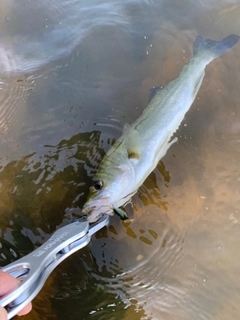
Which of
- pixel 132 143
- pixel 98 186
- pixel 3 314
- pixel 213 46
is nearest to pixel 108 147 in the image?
pixel 132 143

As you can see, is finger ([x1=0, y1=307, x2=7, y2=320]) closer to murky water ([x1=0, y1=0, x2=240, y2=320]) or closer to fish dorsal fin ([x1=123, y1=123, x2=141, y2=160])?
murky water ([x1=0, y1=0, x2=240, y2=320])

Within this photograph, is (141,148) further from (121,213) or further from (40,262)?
(40,262)

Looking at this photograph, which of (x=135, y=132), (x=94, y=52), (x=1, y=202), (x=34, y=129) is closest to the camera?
(x=135, y=132)

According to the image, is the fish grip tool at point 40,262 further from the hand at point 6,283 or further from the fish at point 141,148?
the fish at point 141,148

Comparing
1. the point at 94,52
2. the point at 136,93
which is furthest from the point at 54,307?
the point at 94,52

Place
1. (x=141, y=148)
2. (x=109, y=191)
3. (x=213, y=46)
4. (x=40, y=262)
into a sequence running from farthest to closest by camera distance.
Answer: (x=213, y=46) → (x=141, y=148) → (x=109, y=191) → (x=40, y=262)

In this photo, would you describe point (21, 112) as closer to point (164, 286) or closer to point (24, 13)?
point (24, 13)

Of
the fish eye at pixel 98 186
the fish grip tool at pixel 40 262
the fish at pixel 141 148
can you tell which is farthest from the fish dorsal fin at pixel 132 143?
the fish grip tool at pixel 40 262

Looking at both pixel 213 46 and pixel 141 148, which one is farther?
pixel 213 46
